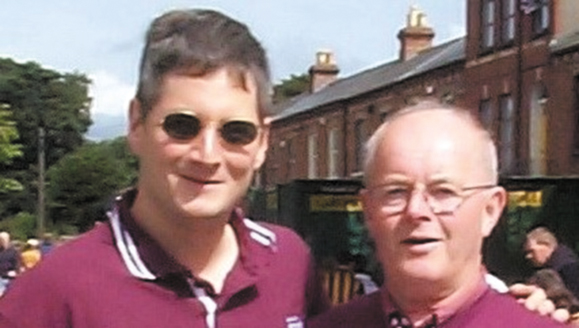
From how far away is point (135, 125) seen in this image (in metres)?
3.02

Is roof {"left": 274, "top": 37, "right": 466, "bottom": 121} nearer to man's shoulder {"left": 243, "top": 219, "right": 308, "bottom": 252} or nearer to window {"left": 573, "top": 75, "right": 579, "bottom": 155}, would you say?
window {"left": 573, "top": 75, "right": 579, "bottom": 155}

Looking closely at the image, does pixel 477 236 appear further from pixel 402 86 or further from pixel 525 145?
pixel 402 86

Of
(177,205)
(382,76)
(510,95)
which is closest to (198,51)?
(177,205)

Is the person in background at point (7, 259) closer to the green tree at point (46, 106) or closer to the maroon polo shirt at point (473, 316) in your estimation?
the maroon polo shirt at point (473, 316)

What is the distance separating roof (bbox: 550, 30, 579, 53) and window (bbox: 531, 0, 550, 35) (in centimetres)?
72

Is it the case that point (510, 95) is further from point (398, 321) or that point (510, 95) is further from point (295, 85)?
point (295, 85)

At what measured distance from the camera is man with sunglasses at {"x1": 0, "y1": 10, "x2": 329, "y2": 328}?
2941 mm

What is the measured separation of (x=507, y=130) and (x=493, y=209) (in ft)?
98.1

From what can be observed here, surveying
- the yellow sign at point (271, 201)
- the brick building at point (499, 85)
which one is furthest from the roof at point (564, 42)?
the yellow sign at point (271, 201)

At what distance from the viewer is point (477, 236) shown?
116 inches

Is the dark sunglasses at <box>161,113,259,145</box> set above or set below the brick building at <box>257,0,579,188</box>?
below

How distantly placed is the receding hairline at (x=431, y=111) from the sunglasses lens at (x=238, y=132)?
238mm

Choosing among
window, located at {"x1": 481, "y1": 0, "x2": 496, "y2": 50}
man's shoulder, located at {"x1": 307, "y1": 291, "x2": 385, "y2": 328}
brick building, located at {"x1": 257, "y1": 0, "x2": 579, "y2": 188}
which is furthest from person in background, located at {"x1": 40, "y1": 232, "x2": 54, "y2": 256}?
window, located at {"x1": 481, "y1": 0, "x2": 496, "y2": 50}

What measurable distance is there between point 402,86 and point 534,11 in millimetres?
7836
